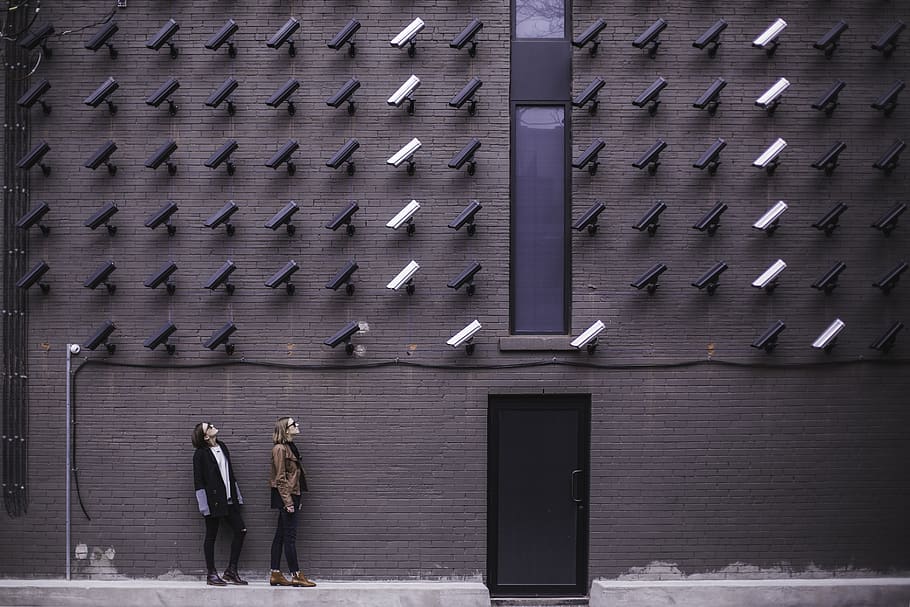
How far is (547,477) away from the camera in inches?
407

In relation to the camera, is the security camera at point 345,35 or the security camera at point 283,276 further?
the security camera at point 345,35

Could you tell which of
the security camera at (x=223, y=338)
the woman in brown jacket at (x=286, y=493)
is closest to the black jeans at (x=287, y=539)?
the woman in brown jacket at (x=286, y=493)

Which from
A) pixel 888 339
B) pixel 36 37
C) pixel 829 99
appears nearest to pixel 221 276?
pixel 36 37

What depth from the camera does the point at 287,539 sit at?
9.81m

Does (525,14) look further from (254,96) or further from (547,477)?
(547,477)

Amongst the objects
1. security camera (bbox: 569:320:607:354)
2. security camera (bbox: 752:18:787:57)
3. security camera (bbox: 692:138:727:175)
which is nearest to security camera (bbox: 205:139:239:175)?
security camera (bbox: 569:320:607:354)

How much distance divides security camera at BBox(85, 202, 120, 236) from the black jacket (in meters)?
2.65

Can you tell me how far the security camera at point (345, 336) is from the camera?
9953mm

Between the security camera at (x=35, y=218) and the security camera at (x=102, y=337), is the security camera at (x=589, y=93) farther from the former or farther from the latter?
the security camera at (x=35, y=218)

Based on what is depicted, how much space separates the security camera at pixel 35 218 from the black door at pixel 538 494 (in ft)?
17.4

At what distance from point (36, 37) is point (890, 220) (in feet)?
31.3

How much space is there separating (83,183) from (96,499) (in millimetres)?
3481

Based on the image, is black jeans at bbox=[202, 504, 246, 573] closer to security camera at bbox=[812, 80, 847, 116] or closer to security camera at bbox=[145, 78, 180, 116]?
security camera at bbox=[145, 78, 180, 116]

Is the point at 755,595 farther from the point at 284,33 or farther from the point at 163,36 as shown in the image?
the point at 163,36
